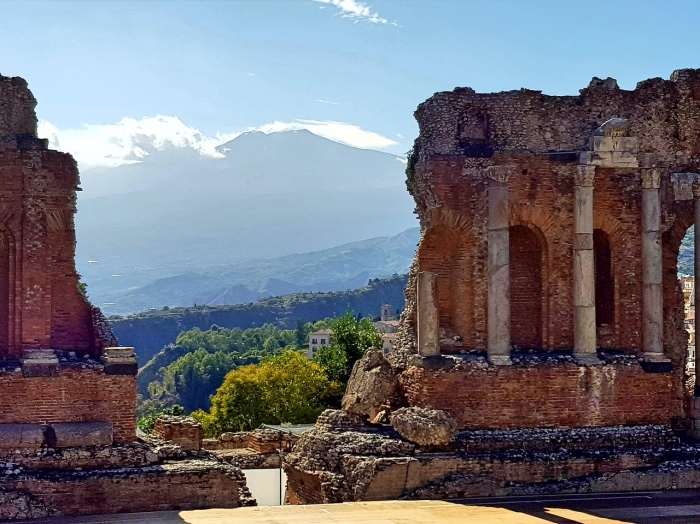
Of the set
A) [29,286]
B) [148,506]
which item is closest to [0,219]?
[29,286]

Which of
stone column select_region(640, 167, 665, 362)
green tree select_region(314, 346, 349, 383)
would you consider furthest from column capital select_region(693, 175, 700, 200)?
green tree select_region(314, 346, 349, 383)

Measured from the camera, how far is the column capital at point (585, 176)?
25.0 m

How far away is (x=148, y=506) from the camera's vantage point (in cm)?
2073

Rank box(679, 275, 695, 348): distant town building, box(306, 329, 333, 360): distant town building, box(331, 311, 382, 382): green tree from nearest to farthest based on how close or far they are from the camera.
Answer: box(679, 275, 695, 348): distant town building
box(331, 311, 382, 382): green tree
box(306, 329, 333, 360): distant town building

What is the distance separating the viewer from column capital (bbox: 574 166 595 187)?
25016 millimetres

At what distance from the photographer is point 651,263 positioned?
25.4 metres

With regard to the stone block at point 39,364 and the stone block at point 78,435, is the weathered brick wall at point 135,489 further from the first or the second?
the stone block at point 39,364

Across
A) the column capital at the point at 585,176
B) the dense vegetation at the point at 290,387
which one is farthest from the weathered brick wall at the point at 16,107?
the dense vegetation at the point at 290,387

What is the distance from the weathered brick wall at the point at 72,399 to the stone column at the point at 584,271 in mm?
10488

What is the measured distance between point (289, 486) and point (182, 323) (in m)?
169

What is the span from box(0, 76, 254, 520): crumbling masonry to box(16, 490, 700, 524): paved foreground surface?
64 centimetres

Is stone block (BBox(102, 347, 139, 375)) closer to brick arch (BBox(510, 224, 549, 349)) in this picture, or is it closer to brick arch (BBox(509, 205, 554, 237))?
brick arch (BBox(510, 224, 549, 349))

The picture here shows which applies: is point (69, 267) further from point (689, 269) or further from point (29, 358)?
point (689, 269)

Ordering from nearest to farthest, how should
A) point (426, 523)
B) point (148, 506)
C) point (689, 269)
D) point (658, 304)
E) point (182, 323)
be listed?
1. point (426, 523)
2. point (148, 506)
3. point (658, 304)
4. point (689, 269)
5. point (182, 323)
